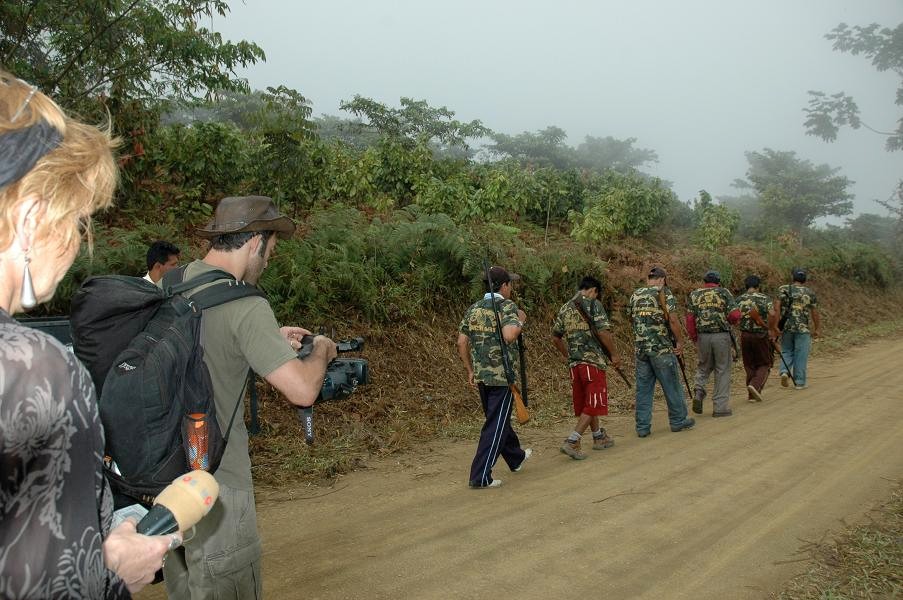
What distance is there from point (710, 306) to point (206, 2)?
8.79m

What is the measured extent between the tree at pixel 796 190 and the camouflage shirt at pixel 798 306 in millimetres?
25347

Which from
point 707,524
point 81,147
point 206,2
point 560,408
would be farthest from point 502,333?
point 206,2

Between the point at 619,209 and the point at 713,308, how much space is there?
10.3 m

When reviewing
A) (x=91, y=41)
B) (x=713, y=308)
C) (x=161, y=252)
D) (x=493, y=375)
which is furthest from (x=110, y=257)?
(x=713, y=308)

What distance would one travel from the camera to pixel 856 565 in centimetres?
495

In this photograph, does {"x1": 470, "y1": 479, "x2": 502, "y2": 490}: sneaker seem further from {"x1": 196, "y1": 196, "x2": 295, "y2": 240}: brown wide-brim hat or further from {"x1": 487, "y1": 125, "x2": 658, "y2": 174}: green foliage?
{"x1": 487, "y1": 125, "x2": 658, "y2": 174}: green foliage

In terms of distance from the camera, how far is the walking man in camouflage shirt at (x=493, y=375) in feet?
22.9

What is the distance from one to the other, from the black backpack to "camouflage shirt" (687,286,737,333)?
9499 mm

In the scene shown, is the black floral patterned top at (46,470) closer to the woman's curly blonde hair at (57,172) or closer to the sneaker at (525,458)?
the woman's curly blonde hair at (57,172)

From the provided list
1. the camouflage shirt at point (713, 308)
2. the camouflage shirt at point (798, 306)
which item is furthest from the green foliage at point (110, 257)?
the camouflage shirt at point (798, 306)

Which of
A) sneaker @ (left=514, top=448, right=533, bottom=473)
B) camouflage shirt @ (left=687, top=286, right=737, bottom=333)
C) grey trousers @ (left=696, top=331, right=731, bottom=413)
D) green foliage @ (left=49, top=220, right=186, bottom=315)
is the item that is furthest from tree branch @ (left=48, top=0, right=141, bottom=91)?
grey trousers @ (left=696, top=331, right=731, bottom=413)

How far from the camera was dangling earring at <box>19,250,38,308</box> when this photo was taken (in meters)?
1.41

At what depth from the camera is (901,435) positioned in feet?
28.5

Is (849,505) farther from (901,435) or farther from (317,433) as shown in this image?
(317,433)
